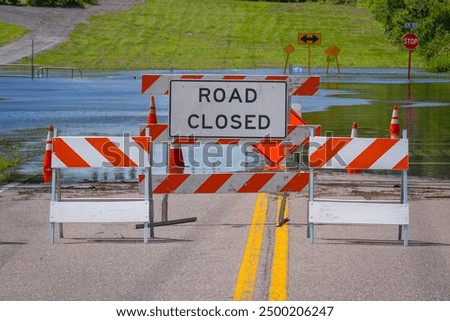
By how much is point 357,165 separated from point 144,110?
76.7ft

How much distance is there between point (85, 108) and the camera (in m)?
36.2

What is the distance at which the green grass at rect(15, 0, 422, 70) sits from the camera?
75375mm

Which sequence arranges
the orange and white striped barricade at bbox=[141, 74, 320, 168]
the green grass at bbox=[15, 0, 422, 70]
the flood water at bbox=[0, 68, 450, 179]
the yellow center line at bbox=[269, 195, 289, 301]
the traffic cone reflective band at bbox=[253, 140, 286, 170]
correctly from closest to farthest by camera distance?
the yellow center line at bbox=[269, 195, 289, 301]
the orange and white striped barricade at bbox=[141, 74, 320, 168]
the traffic cone reflective band at bbox=[253, 140, 286, 170]
the flood water at bbox=[0, 68, 450, 179]
the green grass at bbox=[15, 0, 422, 70]

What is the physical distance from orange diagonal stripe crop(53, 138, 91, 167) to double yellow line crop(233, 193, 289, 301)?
5.93 feet

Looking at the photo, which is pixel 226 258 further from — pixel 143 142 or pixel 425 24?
pixel 425 24

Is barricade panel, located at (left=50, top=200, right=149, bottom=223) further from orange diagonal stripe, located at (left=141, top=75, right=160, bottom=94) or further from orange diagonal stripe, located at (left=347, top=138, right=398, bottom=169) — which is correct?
orange diagonal stripe, located at (left=347, top=138, right=398, bottom=169)

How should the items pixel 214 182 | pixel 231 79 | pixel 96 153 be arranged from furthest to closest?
pixel 231 79 → pixel 214 182 → pixel 96 153

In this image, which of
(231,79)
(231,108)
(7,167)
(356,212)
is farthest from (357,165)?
(7,167)

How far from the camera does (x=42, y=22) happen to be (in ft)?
291

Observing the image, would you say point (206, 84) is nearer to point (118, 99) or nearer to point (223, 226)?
point (223, 226)

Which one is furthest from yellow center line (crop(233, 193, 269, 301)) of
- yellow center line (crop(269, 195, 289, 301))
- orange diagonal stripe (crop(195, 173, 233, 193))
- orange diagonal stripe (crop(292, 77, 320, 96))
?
orange diagonal stripe (crop(292, 77, 320, 96))

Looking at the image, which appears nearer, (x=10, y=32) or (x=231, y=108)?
(x=231, y=108)

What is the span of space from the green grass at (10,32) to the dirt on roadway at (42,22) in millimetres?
496
